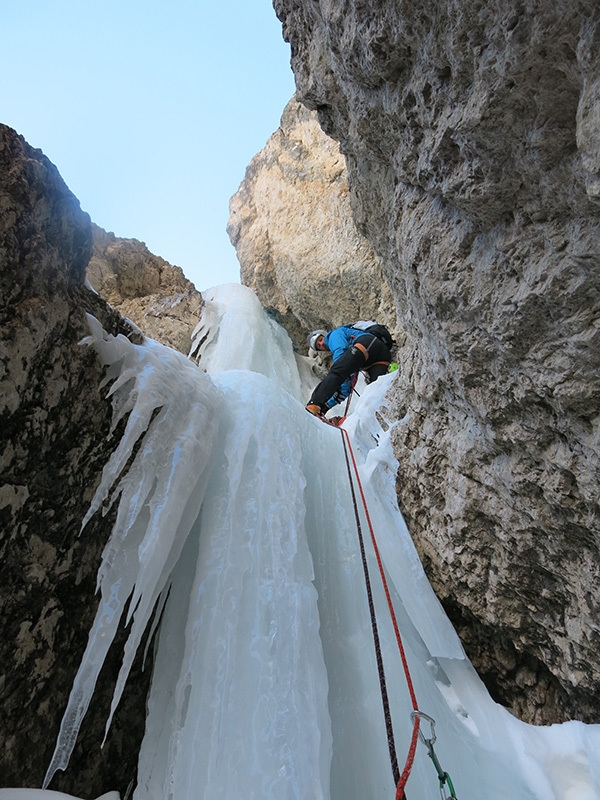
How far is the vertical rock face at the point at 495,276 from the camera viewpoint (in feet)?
3.27

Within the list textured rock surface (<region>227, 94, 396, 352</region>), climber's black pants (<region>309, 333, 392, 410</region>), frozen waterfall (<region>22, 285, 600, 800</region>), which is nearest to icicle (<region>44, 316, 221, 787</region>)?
frozen waterfall (<region>22, 285, 600, 800</region>)

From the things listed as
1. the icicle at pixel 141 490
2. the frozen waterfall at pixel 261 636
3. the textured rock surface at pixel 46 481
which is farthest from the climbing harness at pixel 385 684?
the textured rock surface at pixel 46 481

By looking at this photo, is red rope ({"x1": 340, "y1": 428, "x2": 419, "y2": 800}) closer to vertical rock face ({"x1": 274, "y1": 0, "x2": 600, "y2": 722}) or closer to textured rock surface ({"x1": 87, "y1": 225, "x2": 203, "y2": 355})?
vertical rock face ({"x1": 274, "y1": 0, "x2": 600, "y2": 722})

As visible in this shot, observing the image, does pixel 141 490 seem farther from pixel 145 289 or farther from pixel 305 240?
pixel 145 289

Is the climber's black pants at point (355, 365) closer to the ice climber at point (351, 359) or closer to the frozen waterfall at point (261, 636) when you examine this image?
the ice climber at point (351, 359)

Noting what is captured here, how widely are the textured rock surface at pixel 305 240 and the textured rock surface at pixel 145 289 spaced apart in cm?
115

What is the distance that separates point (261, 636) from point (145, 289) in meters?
5.28

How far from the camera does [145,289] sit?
234 inches

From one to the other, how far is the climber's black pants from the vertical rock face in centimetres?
172

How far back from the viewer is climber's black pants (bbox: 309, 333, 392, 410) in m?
3.96

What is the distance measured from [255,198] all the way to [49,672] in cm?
637

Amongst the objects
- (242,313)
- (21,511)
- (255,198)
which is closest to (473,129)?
(21,511)

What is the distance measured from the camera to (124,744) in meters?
1.55

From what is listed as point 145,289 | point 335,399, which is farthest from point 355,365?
point 145,289
